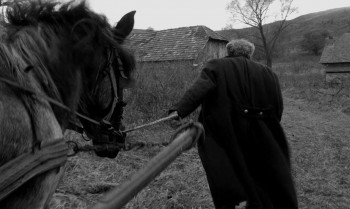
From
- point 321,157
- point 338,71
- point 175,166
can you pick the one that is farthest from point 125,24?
point 338,71

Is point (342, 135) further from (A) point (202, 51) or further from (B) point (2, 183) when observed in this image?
(A) point (202, 51)

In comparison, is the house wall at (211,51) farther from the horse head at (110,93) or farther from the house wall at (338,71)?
the horse head at (110,93)

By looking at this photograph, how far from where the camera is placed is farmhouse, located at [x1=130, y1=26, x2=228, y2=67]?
74.6ft

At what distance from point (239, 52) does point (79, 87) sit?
1979 millimetres

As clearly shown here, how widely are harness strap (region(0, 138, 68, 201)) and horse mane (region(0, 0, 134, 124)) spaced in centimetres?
33

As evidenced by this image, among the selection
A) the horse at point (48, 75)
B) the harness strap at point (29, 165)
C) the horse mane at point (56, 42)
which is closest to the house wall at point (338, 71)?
the horse at point (48, 75)

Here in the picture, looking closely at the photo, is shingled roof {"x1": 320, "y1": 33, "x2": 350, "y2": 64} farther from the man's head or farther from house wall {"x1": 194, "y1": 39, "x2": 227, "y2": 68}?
the man's head

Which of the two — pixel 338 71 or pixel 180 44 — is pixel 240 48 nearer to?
pixel 180 44

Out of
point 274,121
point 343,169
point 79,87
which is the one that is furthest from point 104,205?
point 343,169

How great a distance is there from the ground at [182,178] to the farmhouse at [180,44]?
1409 centimetres

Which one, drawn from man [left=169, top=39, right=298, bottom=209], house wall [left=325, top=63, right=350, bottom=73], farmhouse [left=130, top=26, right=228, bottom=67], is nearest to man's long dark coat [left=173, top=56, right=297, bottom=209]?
man [left=169, top=39, right=298, bottom=209]

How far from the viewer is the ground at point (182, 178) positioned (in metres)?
4.46

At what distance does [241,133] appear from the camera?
3.46 m

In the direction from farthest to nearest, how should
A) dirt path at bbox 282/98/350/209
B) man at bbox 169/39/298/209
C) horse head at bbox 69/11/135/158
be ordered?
dirt path at bbox 282/98/350/209
man at bbox 169/39/298/209
horse head at bbox 69/11/135/158
